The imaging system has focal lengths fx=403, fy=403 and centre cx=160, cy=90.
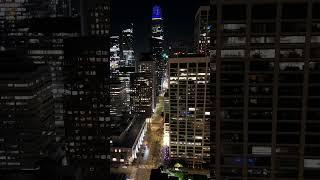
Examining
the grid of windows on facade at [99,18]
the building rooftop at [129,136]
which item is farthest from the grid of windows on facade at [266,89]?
the building rooftop at [129,136]

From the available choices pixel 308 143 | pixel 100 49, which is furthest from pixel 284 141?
pixel 100 49

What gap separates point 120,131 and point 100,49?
68076mm

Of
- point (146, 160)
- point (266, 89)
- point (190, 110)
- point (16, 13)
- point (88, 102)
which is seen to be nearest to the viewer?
point (266, 89)

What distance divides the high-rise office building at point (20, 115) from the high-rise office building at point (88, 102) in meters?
8.54

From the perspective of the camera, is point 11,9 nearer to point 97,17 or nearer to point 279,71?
point 97,17

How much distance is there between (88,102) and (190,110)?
41.5 meters

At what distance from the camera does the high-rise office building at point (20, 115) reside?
373ft

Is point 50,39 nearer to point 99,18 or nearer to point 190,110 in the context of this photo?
point 99,18

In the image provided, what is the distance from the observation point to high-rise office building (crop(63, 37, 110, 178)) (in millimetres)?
113688

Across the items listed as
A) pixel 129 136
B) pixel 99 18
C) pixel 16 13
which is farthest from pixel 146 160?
pixel 16 13

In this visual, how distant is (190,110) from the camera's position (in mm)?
143125

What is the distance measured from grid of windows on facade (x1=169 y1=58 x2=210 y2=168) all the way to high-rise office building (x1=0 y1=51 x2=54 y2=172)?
4659cm

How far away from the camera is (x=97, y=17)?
5458 inches

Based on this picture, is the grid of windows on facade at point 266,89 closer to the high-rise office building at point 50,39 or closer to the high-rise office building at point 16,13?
the high-rise office building at point 50,39
